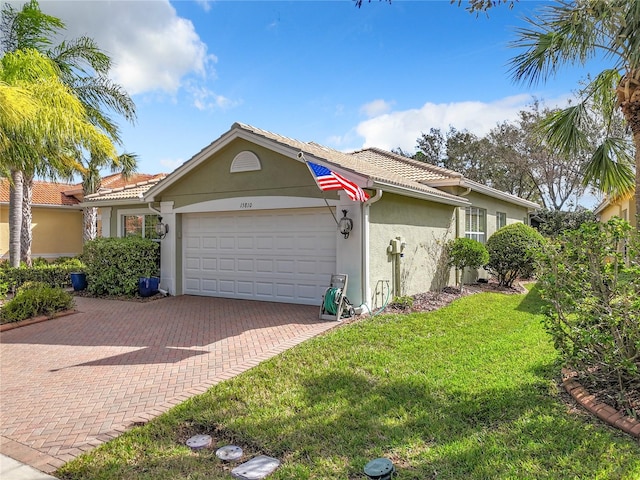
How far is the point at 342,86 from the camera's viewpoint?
1316 cm

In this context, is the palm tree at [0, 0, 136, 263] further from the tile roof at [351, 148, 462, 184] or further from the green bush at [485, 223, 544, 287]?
the green bush at [485, 223, 544, 287]

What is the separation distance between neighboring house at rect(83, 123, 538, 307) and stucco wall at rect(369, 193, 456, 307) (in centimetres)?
3

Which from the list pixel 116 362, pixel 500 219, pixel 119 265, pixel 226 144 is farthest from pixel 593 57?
pixel 119 265

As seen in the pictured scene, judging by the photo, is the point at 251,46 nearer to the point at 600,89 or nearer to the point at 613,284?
the point at 600,89

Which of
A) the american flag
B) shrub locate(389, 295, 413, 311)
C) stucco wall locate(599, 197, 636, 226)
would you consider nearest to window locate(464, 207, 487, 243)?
stucco wall locate(599, 197, 636, 226)

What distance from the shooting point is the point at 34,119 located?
8.83 meters

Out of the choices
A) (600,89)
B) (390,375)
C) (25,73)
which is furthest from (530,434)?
(25,73)

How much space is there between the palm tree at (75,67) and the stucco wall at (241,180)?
2.84m

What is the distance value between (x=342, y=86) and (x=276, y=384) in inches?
396

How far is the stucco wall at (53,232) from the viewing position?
2298 cm

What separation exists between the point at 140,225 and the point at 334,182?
9.95 metres

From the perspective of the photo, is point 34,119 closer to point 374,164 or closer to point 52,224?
point 374,164

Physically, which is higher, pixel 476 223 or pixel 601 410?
pixel 476 223

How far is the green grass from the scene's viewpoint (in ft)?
12.3
